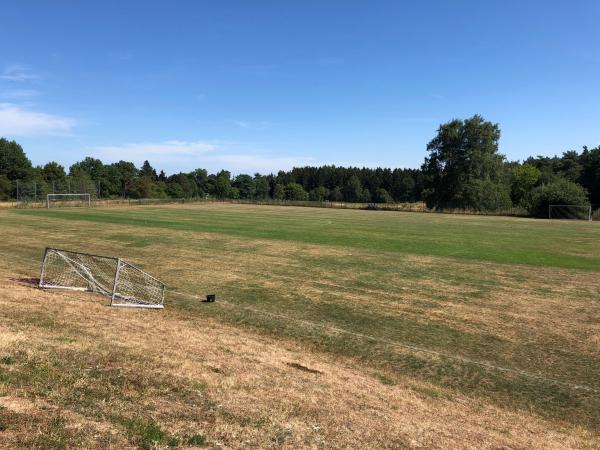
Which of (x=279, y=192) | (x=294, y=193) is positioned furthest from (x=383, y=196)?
(x=279, y=192)

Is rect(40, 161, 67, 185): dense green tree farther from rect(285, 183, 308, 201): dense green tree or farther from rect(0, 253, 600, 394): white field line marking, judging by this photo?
rect(0, 253, 600, 394): white field line marking

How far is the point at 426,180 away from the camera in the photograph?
94.7m

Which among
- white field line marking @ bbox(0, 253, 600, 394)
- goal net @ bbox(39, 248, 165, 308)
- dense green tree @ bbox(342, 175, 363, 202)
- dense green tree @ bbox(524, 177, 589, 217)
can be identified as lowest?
white field line marking @ bbox(0, 253, 600, 394)

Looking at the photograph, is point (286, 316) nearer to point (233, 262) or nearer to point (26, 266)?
point (233, 262)

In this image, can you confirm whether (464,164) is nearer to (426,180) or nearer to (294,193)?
(426,180)

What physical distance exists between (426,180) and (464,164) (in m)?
8.83

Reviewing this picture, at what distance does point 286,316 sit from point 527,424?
6049 millimetres

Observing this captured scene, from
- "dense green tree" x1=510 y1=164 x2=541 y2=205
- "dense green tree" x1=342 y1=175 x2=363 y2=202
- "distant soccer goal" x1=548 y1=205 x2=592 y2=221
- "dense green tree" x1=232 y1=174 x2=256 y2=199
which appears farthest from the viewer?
"dense green tree" x1=342 y1=175 x2=363 y2=202

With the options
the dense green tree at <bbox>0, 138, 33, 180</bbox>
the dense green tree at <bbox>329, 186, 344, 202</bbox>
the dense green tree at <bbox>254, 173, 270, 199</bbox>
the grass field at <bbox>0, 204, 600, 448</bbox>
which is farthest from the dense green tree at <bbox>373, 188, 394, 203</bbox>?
the grass field at <bbox>0, 204, 600, 448</bbox>

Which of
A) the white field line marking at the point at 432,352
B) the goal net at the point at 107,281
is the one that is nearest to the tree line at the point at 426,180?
the goal net at the point at 107,281

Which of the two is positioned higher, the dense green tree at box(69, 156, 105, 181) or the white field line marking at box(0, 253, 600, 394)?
the dense green tree at box(69, 156, 105, 181)

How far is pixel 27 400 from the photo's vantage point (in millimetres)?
4891

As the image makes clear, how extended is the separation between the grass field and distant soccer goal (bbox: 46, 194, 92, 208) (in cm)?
5047

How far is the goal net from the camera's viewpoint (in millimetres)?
11461
